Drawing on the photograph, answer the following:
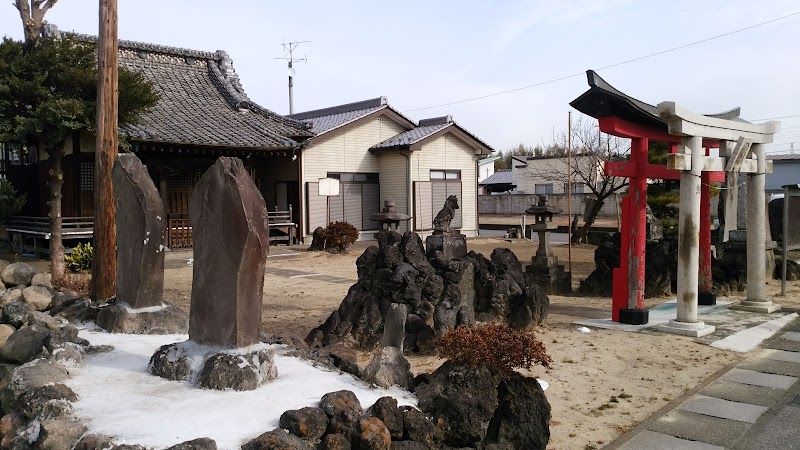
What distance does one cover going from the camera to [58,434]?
4.00 meters

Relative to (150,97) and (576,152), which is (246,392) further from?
(576,152)

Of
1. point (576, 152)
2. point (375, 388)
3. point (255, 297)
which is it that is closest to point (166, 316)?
point (255, 297)

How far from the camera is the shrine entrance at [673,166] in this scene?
8.55 m

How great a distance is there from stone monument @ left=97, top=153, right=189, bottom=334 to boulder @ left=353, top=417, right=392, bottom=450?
3.77 metres

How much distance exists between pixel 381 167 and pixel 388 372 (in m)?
20.2

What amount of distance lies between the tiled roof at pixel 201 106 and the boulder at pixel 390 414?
14059 millimetres

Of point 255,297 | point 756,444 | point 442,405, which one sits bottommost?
point 756,444

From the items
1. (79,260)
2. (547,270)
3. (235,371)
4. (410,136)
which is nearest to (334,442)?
(235,371)

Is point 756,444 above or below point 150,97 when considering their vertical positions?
below

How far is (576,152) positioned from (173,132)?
19330 millimetres

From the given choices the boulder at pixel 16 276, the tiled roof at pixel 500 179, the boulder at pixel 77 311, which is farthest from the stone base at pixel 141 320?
the tiled roof at pixel 500 179

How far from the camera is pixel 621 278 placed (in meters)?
9.38

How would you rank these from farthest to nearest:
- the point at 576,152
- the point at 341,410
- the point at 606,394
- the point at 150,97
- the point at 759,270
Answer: the point at 576,152
the point at 150,97
the point at 759,270
the point at 606,394
the point at 341,410

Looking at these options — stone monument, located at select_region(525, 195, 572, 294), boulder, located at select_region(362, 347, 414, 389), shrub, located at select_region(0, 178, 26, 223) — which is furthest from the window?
boulder, located at select_region(362, 347, 414, 389)
